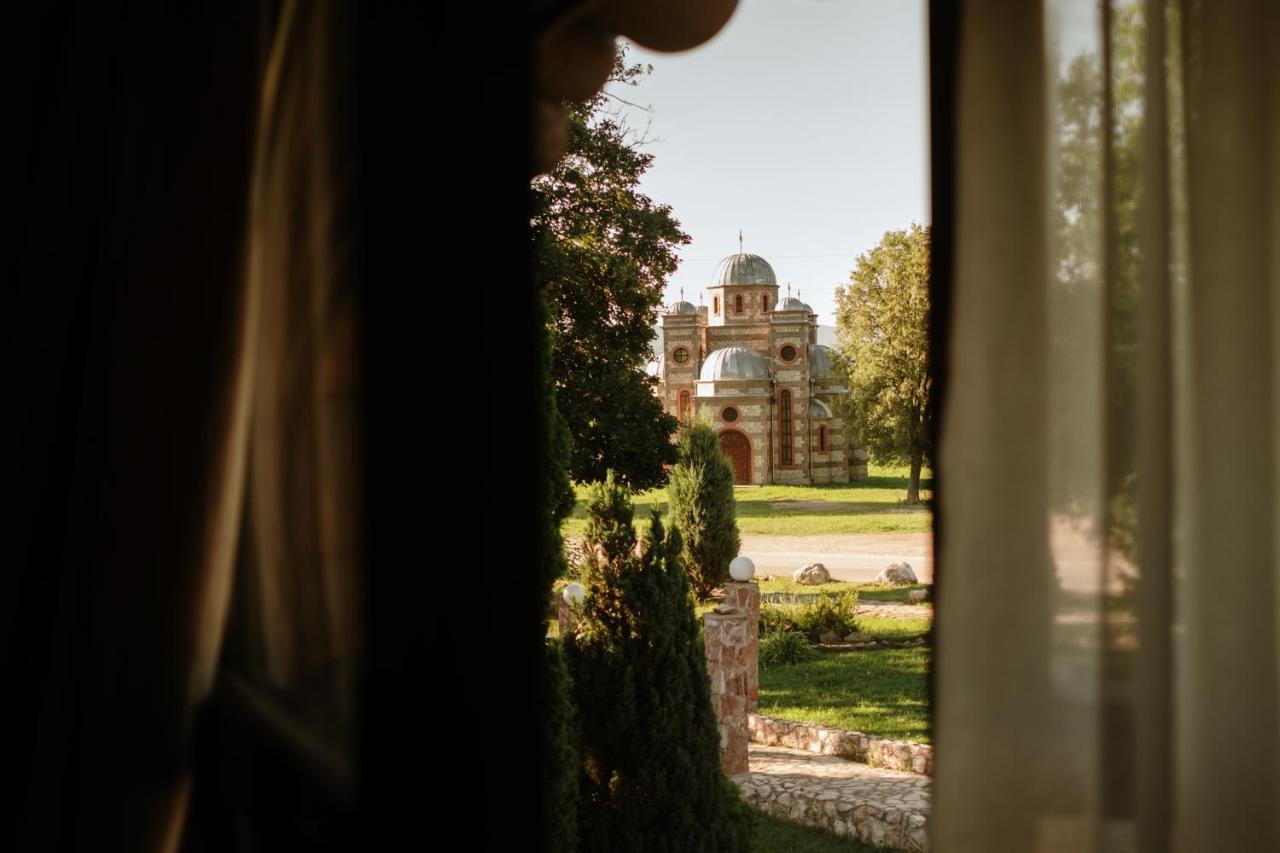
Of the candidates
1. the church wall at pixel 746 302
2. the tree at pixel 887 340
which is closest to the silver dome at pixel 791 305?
the church wall at pixel 746 302

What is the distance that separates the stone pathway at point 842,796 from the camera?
160 inches

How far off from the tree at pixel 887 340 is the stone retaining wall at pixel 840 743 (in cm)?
942

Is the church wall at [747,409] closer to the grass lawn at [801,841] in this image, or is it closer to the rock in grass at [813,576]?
the rock in grass at [813,576]

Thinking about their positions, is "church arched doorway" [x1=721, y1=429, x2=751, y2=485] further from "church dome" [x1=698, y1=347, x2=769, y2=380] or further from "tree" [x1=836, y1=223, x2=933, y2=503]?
"tree" [x1=836, y1=223, x2=933, y2=503]

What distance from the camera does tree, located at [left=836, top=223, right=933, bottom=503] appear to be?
15.2 meters

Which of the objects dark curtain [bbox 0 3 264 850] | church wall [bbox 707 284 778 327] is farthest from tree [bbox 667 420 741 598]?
church wall [bbox 707 284 778 327]

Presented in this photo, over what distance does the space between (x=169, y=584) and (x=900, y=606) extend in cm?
871

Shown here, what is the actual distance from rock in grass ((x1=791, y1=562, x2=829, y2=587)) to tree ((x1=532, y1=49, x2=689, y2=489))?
367 cm

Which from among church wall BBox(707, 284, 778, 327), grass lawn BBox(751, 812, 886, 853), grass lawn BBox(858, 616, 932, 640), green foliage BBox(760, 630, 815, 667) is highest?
church wall BBox(707, 284, 778, 327)

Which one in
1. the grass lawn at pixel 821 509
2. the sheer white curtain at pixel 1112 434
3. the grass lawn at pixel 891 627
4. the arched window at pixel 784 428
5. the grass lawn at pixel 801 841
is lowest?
A: the grass lawn at pixel 801 841

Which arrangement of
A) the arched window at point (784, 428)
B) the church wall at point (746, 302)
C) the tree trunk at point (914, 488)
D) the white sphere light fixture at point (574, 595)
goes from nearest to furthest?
the white sphere light fixture at point (574, 595), the tree trunk at point (914, 488), the arched window at point (784, 428), the church wall at point (746, 302)

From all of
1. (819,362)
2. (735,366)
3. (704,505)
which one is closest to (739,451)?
(735,366)

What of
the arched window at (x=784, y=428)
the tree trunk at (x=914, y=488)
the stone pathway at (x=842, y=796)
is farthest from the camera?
the arched window at (x=784, y=428)

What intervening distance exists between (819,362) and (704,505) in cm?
1623
